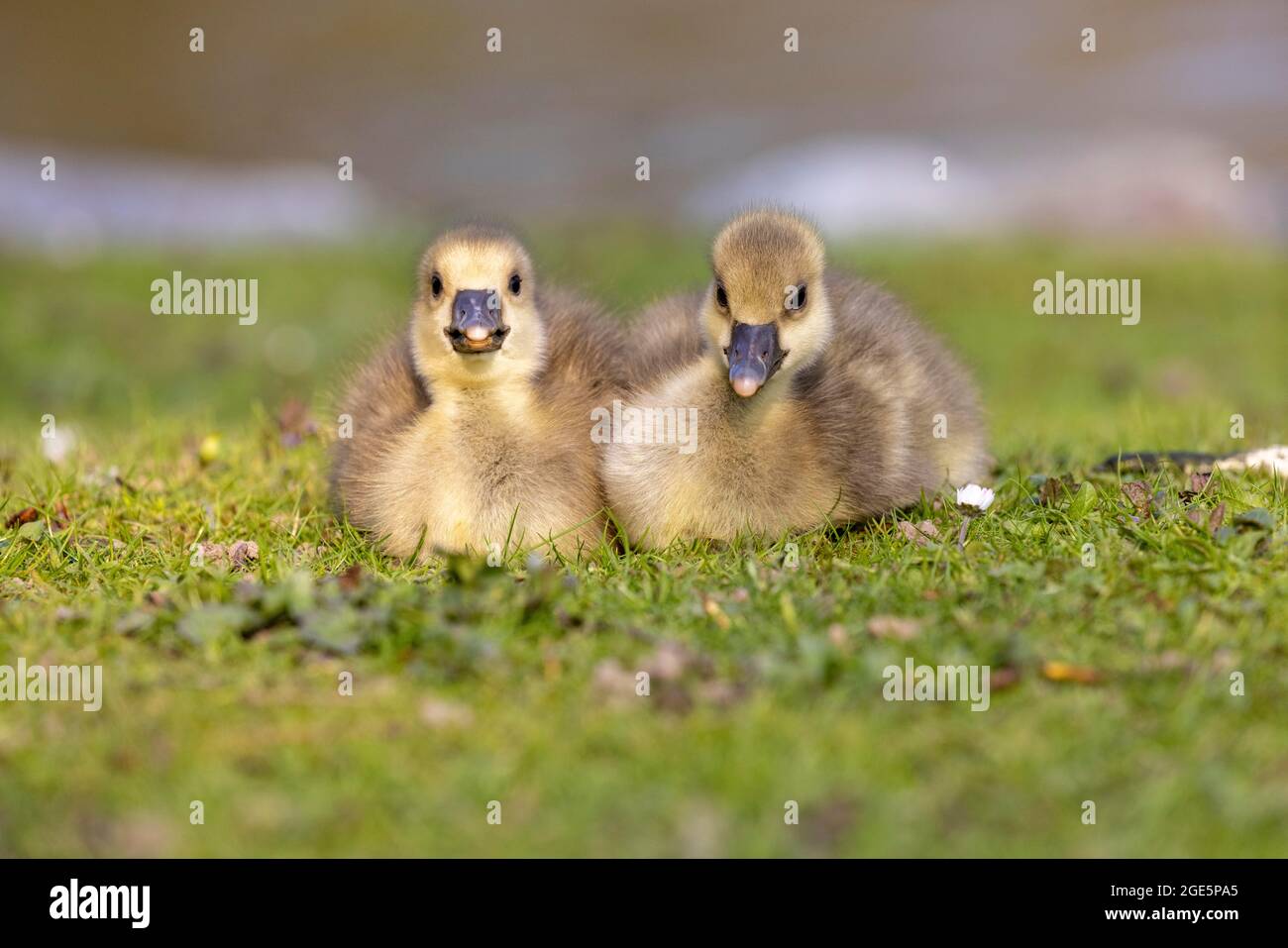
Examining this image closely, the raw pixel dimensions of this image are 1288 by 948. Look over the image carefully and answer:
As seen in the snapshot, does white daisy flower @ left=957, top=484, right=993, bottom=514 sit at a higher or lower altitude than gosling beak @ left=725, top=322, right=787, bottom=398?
lower

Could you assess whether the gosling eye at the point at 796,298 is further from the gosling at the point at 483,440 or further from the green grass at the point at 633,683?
the gosling at the point at 483,440

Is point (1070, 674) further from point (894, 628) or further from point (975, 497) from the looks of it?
point (975, 497)

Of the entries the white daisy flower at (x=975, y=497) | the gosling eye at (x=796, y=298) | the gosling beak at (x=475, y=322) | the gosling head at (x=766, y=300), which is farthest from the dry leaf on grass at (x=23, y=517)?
the white daisy flower at (x=975, y=497)

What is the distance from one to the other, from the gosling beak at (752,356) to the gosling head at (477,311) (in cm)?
79

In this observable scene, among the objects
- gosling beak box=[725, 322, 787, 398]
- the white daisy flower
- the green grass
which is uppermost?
gosling beak box=[725, 322, 787, 398]

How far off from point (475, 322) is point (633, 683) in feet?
5.15

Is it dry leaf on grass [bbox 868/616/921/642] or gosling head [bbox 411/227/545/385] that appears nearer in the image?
dry leaf on grass [bbox 868/616/921/642]

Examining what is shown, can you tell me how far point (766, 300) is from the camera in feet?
15.5

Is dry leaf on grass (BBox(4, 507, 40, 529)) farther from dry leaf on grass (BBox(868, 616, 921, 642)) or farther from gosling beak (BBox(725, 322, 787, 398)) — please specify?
dry leaf on grass (BBox(868, 616, 921, 642))

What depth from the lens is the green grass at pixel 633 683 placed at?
319cm

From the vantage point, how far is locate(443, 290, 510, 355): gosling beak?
479 cm

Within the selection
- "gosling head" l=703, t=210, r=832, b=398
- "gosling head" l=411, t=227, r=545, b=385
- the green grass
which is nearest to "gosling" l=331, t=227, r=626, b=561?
"gosling head" l=411, t=227, r=545, b=385

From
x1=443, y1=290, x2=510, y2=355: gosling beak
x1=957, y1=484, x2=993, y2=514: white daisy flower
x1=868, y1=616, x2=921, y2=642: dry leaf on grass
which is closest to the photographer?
x1=868, y1=616, x2=921, y2=642: dry leaf on grass

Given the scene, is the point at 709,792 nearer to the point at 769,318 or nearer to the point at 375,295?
the point at 769,318
